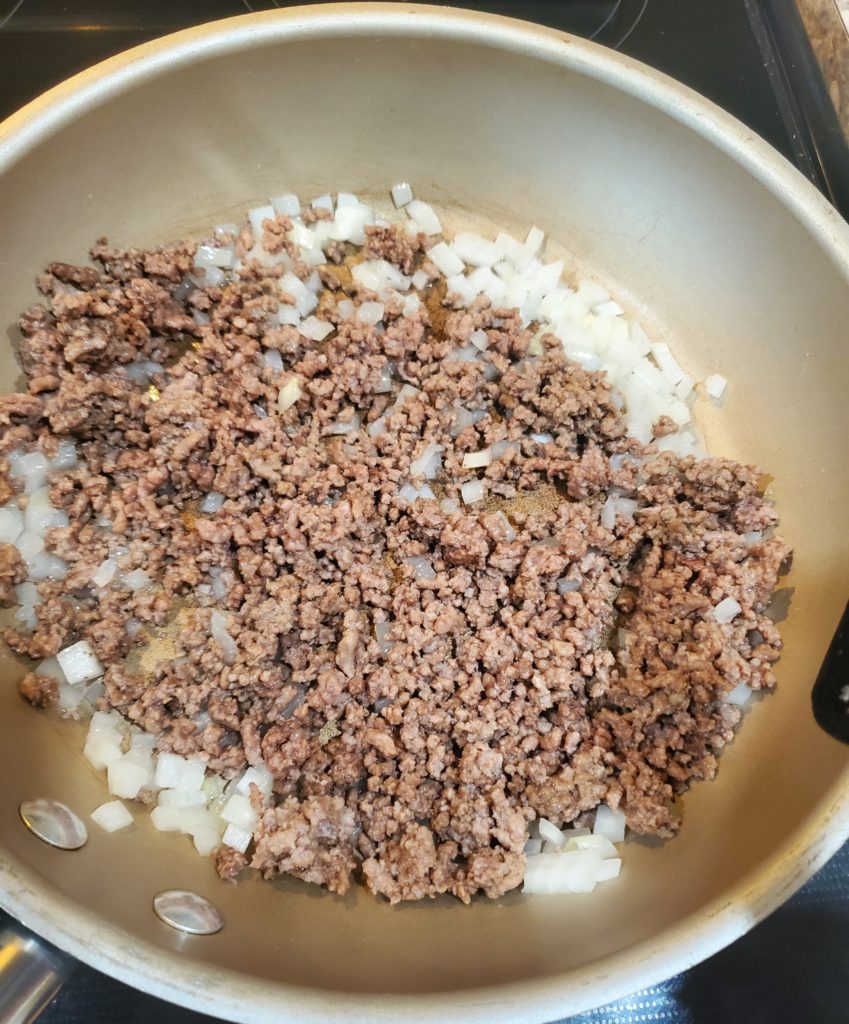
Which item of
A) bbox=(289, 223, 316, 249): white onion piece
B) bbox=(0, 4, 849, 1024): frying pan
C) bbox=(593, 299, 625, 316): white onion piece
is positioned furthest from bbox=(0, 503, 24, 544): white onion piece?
Result: bbox=(593, 299, 625, 316): white onion piece

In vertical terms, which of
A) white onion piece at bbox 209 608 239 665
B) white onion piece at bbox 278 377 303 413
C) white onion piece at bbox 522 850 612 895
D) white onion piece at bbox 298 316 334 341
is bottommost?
white onion piece at bbox 209 608 239 665

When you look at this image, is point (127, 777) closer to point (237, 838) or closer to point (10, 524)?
point (237, 838)

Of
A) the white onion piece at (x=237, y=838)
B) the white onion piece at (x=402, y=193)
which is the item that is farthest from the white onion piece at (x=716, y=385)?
the white onion piece at (x=237, y=838)

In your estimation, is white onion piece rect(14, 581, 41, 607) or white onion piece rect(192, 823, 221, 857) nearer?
white onion piece rect(192, 823, 221, 857)

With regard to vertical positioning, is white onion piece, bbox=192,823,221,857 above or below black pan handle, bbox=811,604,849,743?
below

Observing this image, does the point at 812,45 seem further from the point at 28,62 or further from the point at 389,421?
the point at 28,62

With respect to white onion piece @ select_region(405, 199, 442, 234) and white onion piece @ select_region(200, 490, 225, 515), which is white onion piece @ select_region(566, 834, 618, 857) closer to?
white onion piece @ select_region(200, 490, 225, 515)

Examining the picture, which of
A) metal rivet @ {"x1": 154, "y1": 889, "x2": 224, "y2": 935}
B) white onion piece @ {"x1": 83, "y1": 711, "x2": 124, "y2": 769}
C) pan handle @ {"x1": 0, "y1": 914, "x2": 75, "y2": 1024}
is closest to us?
pan handle @ {"x1": 0, "y1": 914, "x2": 75, "y2": 1024}

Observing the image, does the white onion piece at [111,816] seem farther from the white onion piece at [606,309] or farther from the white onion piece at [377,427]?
the white onion piece at [606,309]
